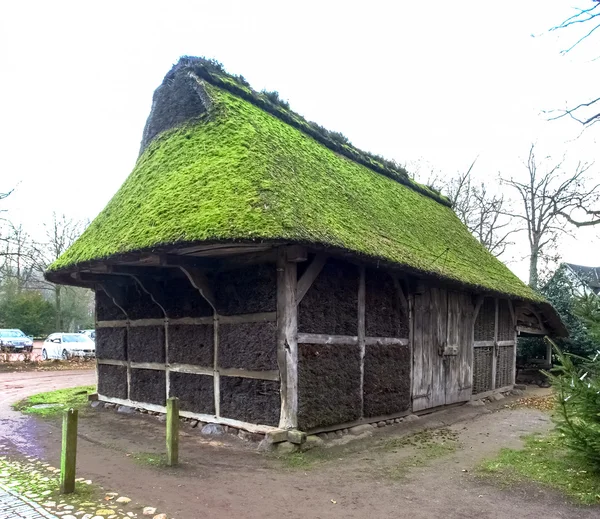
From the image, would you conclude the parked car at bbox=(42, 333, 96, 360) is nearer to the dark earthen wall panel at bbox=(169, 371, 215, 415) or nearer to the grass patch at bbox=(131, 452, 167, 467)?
the dark earthen wall panel at bbox=(169, 371, 215, 415)

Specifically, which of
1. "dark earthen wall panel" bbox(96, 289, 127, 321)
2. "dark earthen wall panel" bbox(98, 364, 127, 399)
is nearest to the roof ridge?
"dark earthen wall panel" bbox(96, 289, 127, 321)

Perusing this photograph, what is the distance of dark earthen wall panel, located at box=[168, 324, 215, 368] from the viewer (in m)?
7.89

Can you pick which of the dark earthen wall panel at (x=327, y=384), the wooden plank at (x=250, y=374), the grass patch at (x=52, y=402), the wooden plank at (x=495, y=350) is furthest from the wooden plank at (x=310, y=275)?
the wooden plank at (x=495, y=350)

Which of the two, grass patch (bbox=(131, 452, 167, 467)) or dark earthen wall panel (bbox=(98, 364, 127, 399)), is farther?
dark earthen wall panel (bbox=(98, 364, 127, 399))

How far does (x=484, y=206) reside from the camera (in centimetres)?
3061

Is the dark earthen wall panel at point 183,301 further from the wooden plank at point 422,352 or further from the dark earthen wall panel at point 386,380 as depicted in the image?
the wooden plank at point 422,352

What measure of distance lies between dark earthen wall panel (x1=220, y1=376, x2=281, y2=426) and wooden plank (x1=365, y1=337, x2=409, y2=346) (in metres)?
1.98

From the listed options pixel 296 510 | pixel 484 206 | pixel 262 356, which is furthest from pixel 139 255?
pixel 484 206

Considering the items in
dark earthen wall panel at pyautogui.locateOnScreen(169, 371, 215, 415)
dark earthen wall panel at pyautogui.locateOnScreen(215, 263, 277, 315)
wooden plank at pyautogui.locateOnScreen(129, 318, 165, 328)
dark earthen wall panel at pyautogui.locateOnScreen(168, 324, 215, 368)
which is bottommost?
dark earthen wall panel at pyautogui.locateOnScreen(169, 371, 215, 415)

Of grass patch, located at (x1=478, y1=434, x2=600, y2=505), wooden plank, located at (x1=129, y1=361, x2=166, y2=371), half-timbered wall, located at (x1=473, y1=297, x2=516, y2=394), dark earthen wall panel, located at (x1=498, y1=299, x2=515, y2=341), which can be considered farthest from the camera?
dark earthen wall panel, located at (x1=498, y1=299, x2=515, y2=341)

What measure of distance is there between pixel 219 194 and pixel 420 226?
5.84m

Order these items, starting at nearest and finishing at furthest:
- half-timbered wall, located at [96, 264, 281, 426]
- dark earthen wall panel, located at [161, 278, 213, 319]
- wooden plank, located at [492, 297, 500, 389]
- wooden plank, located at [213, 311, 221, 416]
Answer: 1. half-timbered wall, located at [96, 264, 281, 426]
2. wooden plank, located at [213, 311, 221, 416]
3. dark earthen wall panel, located at [161, 278, 213, 319]
4. wooden plank, located at [492, 297, 500, 389]

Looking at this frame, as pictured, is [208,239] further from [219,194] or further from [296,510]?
[296,510]

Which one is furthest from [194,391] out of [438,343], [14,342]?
[14,342]
